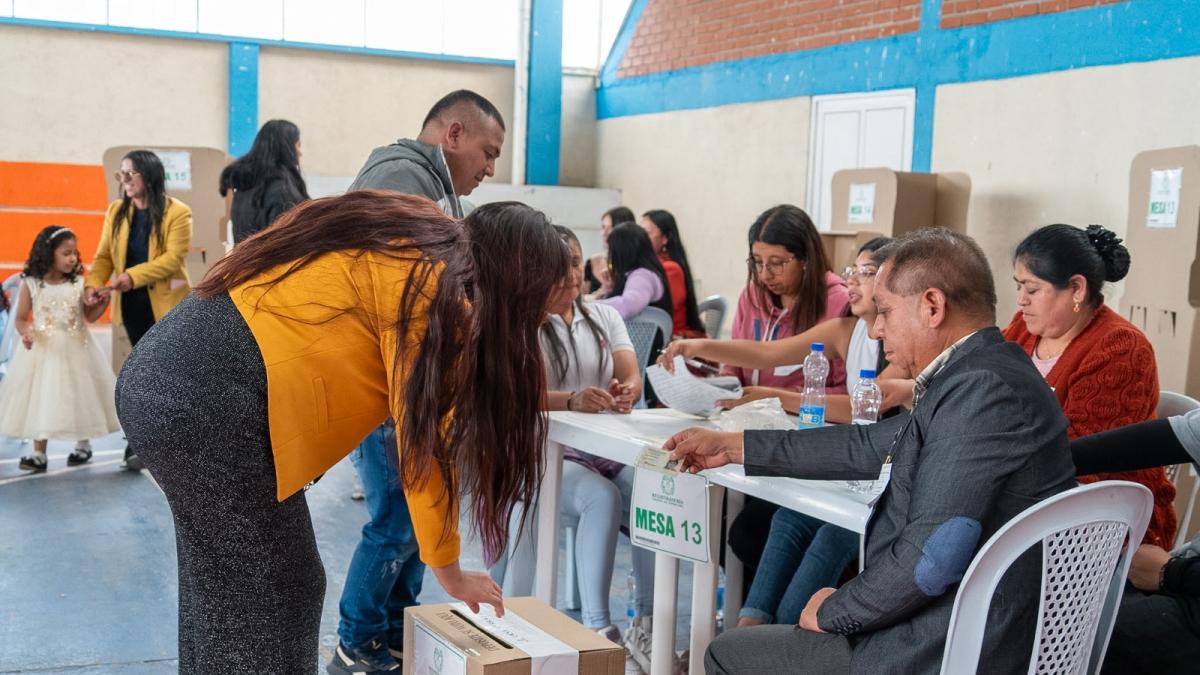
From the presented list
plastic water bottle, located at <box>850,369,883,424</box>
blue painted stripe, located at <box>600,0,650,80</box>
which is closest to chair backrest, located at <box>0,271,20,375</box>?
plastic water bottle, located at <box>850,369,883,424</box>

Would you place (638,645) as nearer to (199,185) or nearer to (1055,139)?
(1055,139)

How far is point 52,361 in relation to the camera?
17.2 ft

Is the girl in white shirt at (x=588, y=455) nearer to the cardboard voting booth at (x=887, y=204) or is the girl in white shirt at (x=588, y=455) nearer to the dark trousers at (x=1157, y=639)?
the dark trousers at (x=1157, y=639)

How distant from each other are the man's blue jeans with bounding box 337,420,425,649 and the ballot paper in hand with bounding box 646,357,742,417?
0.74 metres

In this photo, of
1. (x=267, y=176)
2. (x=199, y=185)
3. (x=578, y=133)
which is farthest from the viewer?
(x=578, y=133)

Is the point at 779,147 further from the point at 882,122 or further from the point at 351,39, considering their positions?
the point at 351,39

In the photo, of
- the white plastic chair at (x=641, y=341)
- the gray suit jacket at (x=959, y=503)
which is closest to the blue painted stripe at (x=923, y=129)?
the white plastic chair at (x=641, y=341)

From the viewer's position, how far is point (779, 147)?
324 inches

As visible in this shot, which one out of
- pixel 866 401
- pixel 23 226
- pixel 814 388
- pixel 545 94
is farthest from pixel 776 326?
pixel 23 226

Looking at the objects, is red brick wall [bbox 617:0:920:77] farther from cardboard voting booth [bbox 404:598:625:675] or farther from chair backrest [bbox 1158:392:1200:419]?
cardboard voting booth [bbox 404:598:625:675]

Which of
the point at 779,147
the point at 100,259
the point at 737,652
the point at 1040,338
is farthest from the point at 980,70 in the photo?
the point at 737,652

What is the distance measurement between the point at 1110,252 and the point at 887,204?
342 cm

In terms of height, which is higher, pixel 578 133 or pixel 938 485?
pixel 578 133

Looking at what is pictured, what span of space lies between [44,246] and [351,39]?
18.7ft
